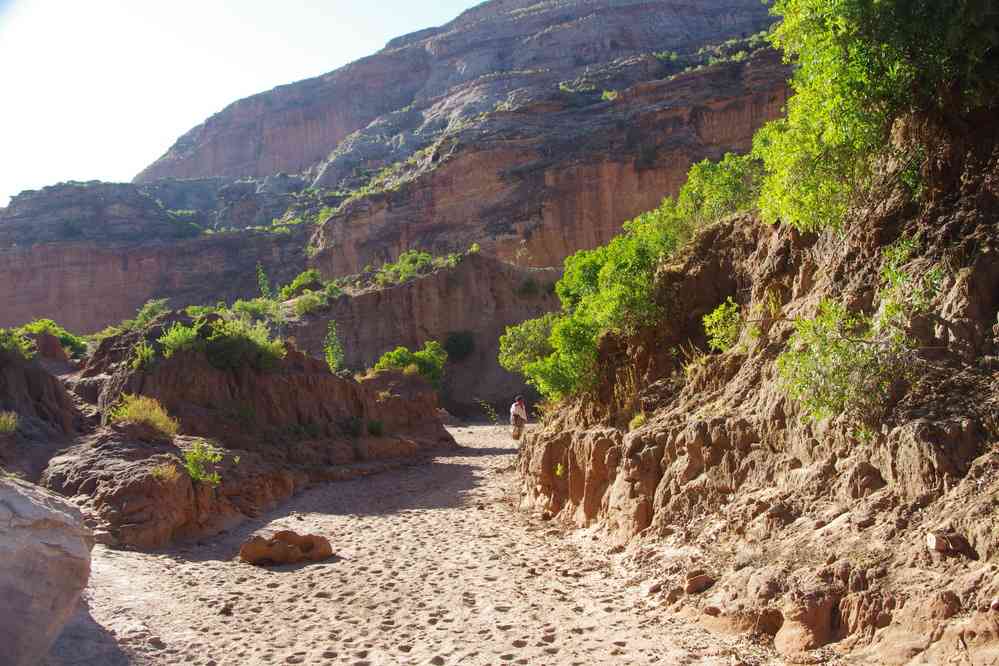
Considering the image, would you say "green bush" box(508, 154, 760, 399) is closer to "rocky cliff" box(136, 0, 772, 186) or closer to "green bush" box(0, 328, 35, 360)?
"green bush" box(0, 328, 35, 360)

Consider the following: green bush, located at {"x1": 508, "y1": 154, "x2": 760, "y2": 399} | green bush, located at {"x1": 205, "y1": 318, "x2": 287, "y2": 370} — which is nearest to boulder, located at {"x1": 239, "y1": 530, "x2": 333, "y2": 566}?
green bush, located at {"x1": 508, "y1": 154, "x2": 760, "y2": 399}

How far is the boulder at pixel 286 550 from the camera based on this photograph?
32.1 feet

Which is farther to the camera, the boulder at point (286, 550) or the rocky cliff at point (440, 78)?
the rocky cliff at point (440, 78)

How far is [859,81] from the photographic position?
296 inches

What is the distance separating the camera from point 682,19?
9681 cm

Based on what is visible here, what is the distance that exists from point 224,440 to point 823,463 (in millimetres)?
13983

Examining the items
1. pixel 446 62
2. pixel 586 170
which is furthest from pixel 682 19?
pixel 586 170

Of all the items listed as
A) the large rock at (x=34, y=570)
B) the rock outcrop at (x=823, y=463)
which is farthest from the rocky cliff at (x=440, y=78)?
the large rock at (x=34, y=570)

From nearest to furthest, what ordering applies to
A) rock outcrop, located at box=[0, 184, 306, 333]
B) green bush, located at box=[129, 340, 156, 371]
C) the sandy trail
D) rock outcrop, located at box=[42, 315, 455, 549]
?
the sandy trail
rock outcrop, located at box=[42, 315, 455, 549]
green bush, located at box=[129, 340, 156, 371]
rock outcrop, located at box=[0, 184, 306, 333]

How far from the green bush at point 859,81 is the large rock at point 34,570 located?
22.8ft

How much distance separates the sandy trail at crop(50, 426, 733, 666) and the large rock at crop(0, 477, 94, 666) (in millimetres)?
734

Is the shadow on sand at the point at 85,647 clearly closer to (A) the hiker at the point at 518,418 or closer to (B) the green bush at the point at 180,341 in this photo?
(B) the green bush at the point at 180,341

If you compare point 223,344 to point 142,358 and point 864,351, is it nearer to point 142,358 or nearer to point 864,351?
point 142,358

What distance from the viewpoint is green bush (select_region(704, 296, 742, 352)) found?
382 inches
